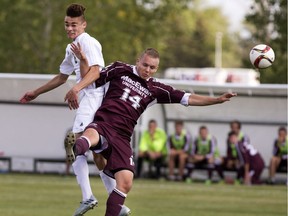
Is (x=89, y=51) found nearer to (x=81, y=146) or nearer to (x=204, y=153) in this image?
(x=81, y=146)

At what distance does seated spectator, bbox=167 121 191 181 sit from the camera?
81.0 feet

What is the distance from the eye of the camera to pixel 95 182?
2255cm

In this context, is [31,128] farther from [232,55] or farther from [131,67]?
[232,55]

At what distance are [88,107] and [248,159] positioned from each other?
12.4m

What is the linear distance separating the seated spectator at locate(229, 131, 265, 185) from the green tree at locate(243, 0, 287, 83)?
6.93m

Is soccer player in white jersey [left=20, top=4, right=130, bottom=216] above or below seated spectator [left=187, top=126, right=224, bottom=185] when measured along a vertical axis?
above

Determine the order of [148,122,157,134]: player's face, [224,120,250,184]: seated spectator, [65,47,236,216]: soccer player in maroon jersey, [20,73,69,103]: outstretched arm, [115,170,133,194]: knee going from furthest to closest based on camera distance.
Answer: [148,122,157,134]: player's face, [224,120,250,184]: seated spectator, [20,73,69,103]: outstretched arm, [65,47,236,216]: soccer player in maroon jersey, [115,170,133,194]: knee

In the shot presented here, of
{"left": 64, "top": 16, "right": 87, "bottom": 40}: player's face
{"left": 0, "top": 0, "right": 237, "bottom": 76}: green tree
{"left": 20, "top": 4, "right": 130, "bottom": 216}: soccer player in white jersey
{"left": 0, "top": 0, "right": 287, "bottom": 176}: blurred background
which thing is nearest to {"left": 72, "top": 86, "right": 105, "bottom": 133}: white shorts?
{"left": 20, "top": 4, "right": 130, "bottom": 216}: soccer player in white jersey

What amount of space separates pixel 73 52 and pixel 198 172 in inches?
547

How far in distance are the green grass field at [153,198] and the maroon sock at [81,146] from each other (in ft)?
10.7

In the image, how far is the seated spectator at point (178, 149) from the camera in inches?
973

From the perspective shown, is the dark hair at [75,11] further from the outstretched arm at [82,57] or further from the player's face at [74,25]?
the outstretched arm at [82,57]

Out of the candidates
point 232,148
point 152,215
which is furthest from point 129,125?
point 232,148

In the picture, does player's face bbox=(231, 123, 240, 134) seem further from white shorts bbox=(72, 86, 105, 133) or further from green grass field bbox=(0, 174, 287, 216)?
white shorts bbox=(72, 86, 105, 133)
